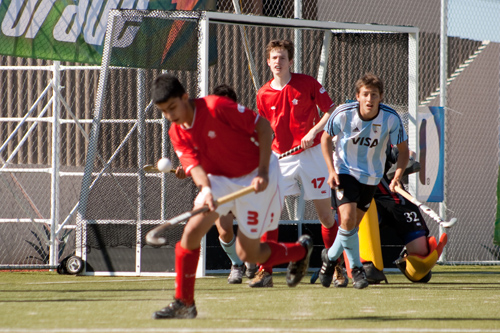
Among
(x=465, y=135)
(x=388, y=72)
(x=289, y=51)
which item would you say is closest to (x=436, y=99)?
(x=465, y=135)

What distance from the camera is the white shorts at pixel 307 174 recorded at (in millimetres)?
5871

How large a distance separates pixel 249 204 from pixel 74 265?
319cm

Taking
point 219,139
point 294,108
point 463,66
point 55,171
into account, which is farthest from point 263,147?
point 463,66

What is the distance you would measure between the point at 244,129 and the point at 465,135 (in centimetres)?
563

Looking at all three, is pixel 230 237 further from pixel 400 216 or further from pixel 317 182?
pixel 400 216

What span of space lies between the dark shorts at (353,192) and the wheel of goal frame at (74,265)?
2.56 m

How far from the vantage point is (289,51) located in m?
5.86

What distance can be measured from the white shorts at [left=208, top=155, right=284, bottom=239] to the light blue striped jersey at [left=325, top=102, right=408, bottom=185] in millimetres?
1402

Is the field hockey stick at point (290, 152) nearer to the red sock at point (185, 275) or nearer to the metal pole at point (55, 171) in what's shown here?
the red sock at point (185, 275)

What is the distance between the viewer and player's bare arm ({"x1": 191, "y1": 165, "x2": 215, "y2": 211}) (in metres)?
3.80

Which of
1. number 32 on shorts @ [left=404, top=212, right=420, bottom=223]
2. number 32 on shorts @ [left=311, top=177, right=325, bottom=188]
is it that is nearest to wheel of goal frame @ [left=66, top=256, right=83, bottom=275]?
number 32 on shorts @ [left=311, top=177, right=325, bottom=188]

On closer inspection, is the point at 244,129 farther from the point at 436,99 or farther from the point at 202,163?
the point at 436,99

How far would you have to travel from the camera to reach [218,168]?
4.11 meters

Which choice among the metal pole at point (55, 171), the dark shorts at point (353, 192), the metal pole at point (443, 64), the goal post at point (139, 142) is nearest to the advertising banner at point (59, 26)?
the metal pole at point (55, 171)
